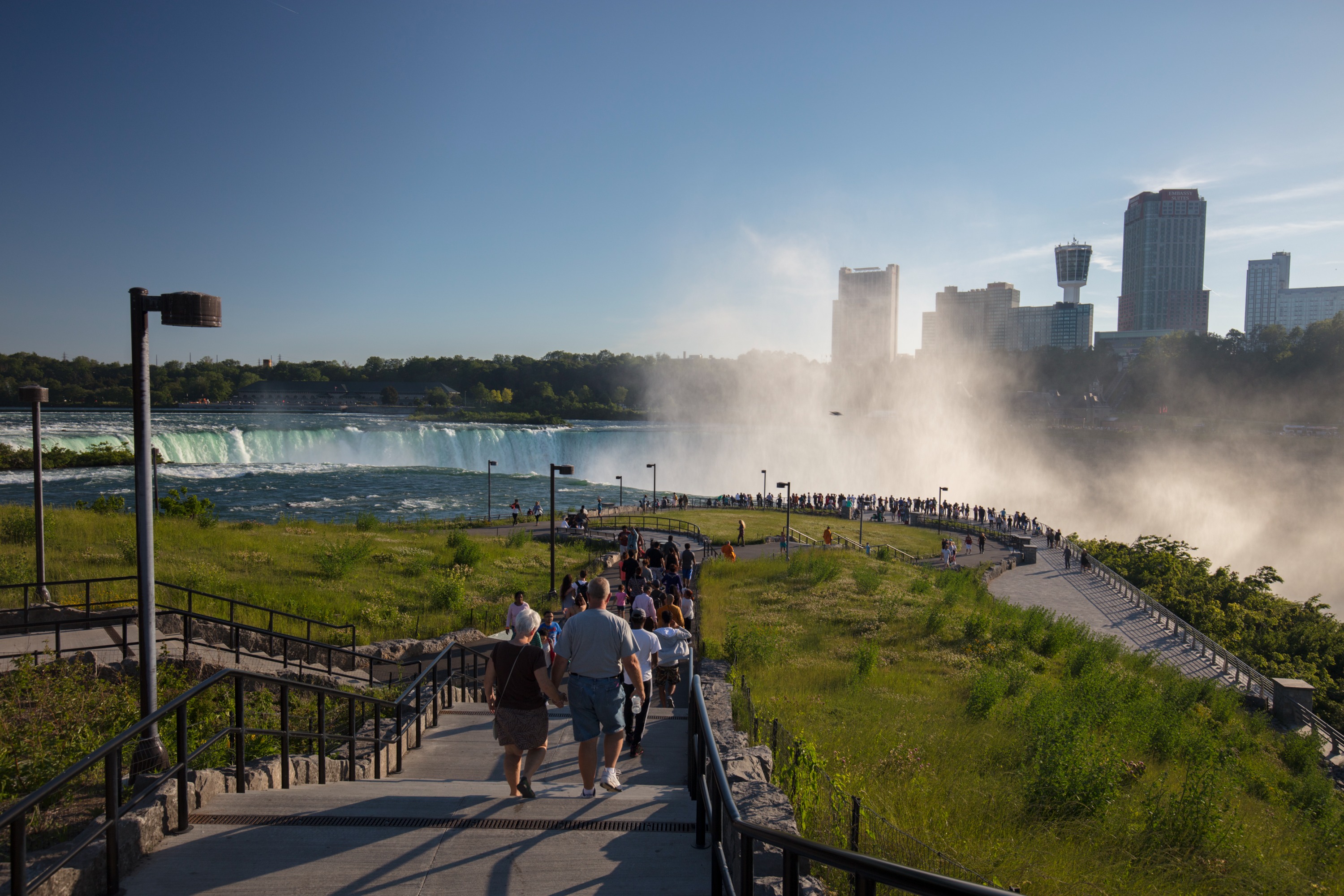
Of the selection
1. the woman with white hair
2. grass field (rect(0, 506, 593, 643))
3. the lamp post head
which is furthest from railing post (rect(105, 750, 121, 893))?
the lamp post head

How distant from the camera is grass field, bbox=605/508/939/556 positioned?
3494 cm

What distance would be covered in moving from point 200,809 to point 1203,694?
18.3 m

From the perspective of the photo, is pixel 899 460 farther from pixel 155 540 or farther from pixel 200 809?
pixel 200 809

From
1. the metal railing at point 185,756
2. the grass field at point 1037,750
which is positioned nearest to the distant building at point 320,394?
the grass field at point 1037,750

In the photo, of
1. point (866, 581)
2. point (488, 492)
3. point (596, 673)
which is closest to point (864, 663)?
point (596, 673)

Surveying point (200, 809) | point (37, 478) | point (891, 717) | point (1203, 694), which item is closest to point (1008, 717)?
point (891, 717)

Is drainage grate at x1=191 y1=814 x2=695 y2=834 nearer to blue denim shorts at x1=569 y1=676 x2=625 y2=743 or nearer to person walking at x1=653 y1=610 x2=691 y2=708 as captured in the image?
blue denim shorts at x1=569 y1=676 x2=625 y2=743

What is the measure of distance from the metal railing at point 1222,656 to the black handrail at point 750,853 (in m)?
16.2

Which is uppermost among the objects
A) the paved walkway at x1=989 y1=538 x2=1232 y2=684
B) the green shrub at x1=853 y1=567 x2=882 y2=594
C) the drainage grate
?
the drainage grate

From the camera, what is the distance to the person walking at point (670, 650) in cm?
805

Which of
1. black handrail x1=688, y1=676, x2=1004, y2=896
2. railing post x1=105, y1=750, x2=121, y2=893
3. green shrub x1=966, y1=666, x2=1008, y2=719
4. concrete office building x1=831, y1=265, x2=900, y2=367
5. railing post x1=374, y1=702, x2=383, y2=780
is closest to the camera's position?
black handrail x1=688, y1=676, x2=1004, y2=896

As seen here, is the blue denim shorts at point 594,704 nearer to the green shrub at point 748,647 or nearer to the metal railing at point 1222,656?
the green shrub at point 748,647

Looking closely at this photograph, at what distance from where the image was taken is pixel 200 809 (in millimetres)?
4215

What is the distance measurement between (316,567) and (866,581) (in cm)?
1539
